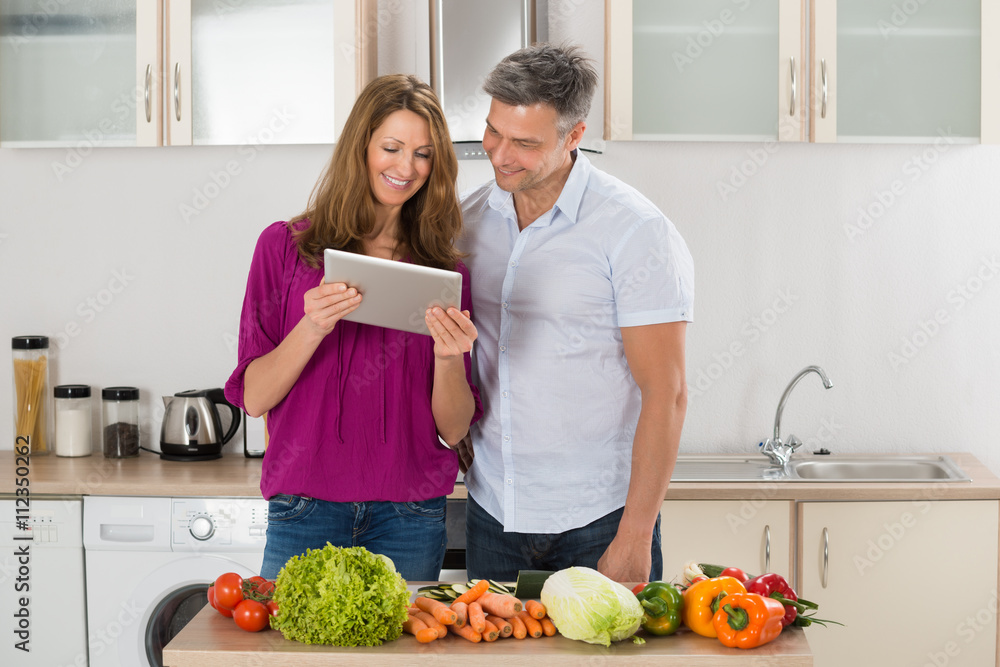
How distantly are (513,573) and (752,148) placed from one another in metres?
1.68

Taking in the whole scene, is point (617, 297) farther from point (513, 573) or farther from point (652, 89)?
point (652, 89)

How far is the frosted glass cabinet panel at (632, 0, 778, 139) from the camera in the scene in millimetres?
2443

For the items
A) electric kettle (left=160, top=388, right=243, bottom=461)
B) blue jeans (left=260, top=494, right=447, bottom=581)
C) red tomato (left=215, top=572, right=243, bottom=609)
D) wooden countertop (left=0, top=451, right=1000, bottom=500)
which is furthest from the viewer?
electric kettle (left=160, top=388, right=243, bottom=461)

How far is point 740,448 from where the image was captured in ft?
9.15

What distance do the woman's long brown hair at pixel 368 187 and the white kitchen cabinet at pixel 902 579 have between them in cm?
130

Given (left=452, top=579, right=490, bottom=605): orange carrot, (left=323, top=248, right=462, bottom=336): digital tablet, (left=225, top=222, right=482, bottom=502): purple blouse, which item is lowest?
(left=452, top=579, right=490, bottom=605): orange carrot

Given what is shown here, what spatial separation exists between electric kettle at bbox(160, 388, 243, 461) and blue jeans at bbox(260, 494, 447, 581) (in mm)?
1275

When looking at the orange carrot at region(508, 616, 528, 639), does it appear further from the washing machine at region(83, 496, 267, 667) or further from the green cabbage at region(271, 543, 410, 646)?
the washing machine at region(83, 496, 267, 667)

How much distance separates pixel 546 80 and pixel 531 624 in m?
0.86

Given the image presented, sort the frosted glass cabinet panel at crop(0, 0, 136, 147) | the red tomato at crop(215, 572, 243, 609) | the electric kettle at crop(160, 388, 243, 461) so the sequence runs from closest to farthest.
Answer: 1. the red tomato at crop(215, 572, 243, 609)
2. the frosted glass cabinet panel at crop(0, 0, 136, 147)
3. the electric kettle at crop(160, 388, 243, 461)

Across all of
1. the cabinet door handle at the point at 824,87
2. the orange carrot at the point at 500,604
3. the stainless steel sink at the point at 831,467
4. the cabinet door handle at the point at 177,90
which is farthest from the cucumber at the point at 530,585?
the cabinet door handle at the point at 177,90

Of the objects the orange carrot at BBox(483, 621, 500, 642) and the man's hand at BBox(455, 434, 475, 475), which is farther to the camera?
the man's hand at BBox(455, 434, 475, 475)

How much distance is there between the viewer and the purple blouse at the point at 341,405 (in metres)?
1.44

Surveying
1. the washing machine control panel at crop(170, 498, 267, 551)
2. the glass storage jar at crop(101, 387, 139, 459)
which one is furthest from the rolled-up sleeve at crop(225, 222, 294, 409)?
the glass storage jar at crop(101, 387, 139, 459)
